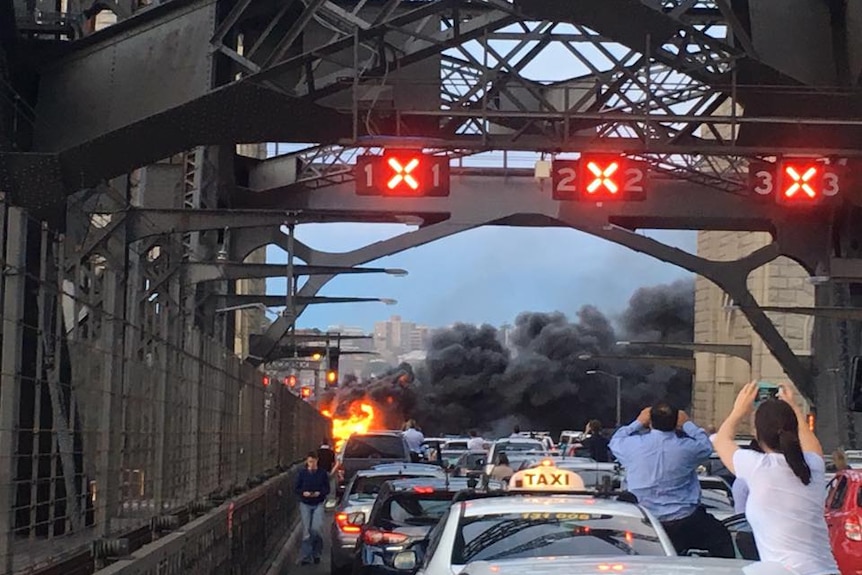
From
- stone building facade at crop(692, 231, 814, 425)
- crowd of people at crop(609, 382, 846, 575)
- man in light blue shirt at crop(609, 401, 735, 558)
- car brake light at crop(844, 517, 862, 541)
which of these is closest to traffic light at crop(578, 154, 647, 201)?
car brake light at crop(844, 517, 862, 541)

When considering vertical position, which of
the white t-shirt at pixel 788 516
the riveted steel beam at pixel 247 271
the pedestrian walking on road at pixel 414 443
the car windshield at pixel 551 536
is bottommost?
the pedestrian walking on road at pixel 414 443

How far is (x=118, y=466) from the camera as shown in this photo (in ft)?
30.1

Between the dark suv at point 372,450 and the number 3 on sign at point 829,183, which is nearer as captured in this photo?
the number 3 on sign at point 829,183

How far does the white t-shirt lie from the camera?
21.8ft

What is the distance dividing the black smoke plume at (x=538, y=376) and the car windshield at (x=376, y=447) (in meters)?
57.3

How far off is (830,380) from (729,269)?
3.64 meters

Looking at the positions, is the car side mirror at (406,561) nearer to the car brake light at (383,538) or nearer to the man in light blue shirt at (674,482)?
the man in light blue shirt at (674,482)

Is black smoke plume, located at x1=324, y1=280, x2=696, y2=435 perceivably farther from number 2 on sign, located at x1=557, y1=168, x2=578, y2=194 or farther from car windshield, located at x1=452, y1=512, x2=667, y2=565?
car windshield, located at x1=452, y1=512, x2=667, y2=565

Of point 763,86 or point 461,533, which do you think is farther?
point 763,86

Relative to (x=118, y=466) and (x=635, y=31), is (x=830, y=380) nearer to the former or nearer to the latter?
(x=635, y=31)

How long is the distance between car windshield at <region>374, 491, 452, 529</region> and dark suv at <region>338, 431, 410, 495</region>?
15.8m

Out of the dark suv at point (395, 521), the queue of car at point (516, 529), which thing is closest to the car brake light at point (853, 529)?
the queue of car at point (516, 529)

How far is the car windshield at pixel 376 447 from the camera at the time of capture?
3092cm

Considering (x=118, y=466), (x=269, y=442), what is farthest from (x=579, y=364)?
(x=118, y=466)
